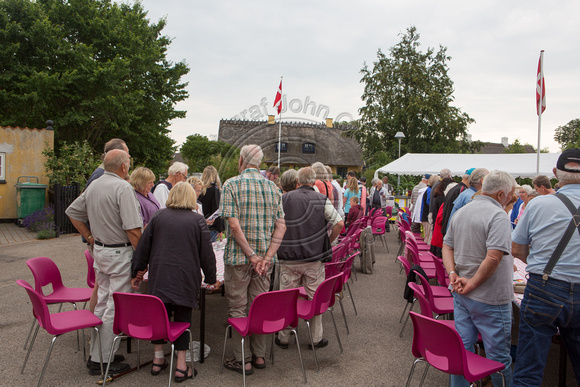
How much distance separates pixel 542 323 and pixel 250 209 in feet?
7.76

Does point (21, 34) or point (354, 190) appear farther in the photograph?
point (21, 34)

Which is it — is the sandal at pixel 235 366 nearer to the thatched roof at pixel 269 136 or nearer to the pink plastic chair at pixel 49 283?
the pink plastic chair at pixel 49 283

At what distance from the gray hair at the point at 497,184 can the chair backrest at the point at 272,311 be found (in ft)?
5.55

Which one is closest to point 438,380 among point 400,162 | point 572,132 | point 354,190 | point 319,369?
point 319,369

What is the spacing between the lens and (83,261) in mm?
8086

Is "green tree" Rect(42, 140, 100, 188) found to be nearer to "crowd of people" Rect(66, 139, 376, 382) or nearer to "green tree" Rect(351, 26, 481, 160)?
"crowd of people" Rect(66, 139, 376, 382)

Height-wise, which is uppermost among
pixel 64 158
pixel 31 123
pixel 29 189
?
pixel 31 123

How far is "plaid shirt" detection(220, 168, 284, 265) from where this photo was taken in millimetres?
3580

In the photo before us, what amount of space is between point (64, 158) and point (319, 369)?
11795mm

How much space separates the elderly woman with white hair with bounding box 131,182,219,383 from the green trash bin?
11034 mm

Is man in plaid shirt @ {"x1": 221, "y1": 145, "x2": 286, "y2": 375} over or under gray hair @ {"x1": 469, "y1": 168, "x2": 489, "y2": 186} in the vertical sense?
under

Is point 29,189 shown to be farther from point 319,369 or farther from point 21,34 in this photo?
point 319,369

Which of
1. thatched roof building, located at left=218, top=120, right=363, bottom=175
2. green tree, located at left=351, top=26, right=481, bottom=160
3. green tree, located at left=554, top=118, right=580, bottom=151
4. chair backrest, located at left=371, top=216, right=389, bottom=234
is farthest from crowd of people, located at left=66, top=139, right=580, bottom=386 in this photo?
green tree, located at left=554, top=118, right=580, bottom=151

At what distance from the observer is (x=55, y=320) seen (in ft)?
11.3
